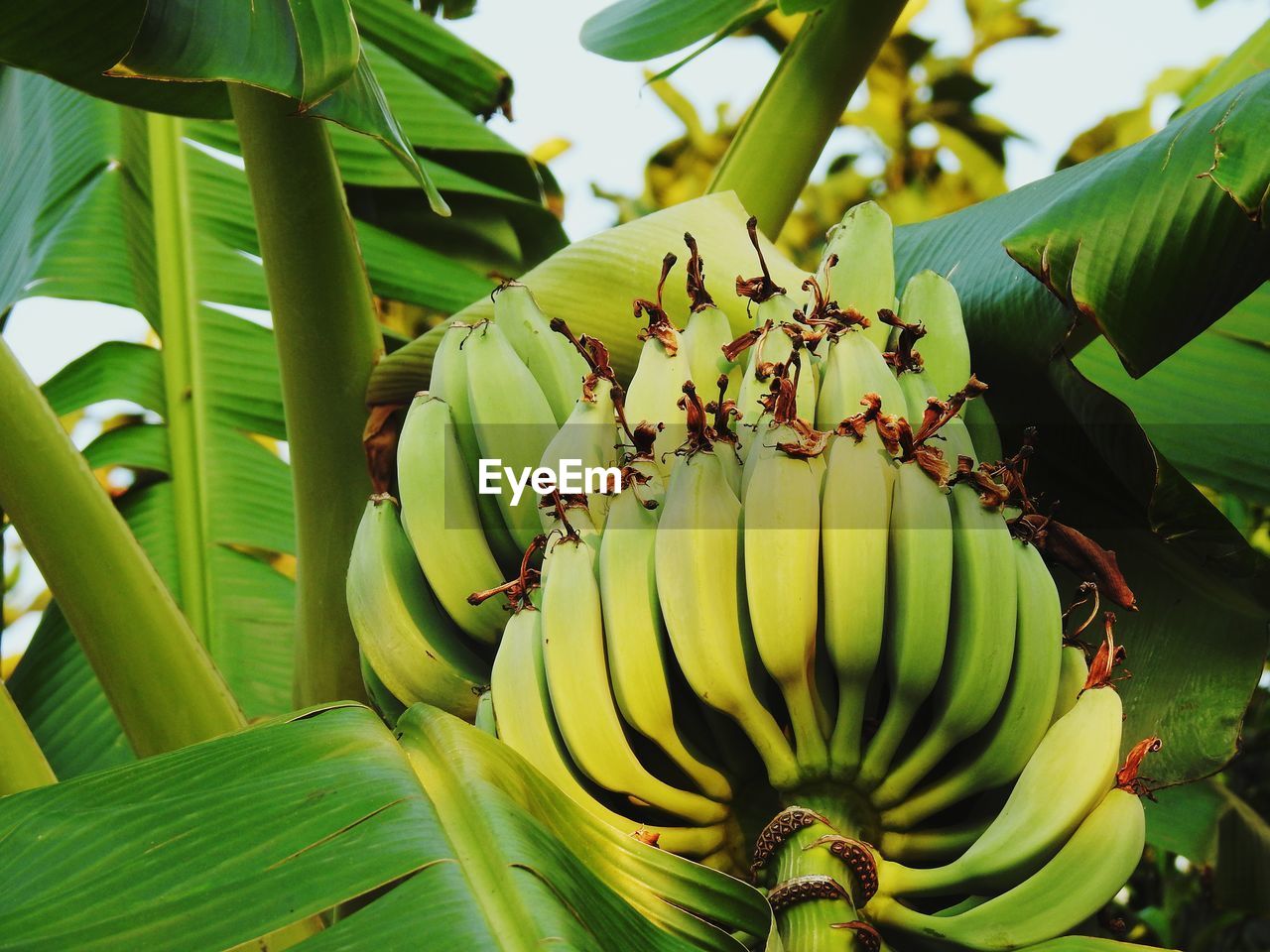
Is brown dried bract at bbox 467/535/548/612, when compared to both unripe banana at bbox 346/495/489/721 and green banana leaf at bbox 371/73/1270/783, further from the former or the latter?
green banana leaf at bbox 371/73/1270/783

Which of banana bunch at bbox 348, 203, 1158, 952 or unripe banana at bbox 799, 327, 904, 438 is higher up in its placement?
unripe banana at bbox 799, 327, 904, 438

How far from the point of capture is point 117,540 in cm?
Result: 113

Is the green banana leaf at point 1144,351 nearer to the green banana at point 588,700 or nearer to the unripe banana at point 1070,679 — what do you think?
the unripe banana at point 1070,679

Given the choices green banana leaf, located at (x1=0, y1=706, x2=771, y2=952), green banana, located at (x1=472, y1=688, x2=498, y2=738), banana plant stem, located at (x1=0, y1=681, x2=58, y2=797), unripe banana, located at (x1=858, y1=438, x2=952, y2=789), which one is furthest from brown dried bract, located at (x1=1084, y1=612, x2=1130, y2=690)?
banana plant stem, located at (x1=0, y1=681, x2=58, y2=797)

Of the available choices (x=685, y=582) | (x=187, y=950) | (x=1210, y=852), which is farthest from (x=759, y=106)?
(x=187, y=950)

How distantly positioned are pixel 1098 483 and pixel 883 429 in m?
0.38

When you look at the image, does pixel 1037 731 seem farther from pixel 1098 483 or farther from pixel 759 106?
pixel 759 106

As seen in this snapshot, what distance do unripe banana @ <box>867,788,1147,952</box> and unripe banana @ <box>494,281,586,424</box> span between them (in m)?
0.53

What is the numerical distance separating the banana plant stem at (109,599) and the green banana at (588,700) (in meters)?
0.41

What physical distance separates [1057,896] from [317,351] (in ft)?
2.73

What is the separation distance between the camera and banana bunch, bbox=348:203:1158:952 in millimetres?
850

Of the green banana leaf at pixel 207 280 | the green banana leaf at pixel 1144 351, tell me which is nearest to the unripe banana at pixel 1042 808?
the green banana leaf at pixel 1144 351

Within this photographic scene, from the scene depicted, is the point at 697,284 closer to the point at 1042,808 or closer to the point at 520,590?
the point at 520,590

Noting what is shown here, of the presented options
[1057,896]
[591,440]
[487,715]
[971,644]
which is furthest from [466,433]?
[1057,896]
